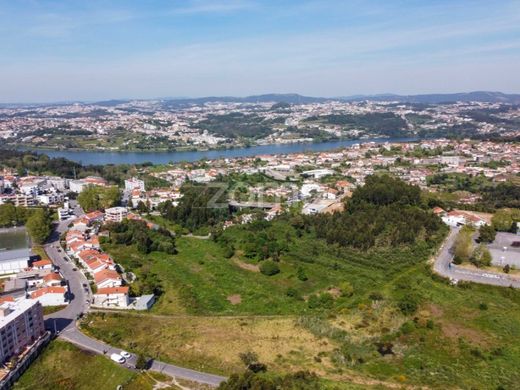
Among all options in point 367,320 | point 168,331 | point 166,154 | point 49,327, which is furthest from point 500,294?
point 166,154

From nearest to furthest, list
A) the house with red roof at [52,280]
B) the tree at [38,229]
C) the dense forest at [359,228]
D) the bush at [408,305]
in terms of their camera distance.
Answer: the bush at [408,305]
the house with red roof at [52,280]
the dense forest at [359,228]
the tree at [38,229]

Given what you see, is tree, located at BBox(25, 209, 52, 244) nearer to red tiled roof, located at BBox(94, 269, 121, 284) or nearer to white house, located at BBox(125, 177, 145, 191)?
red tiled roof, located at BBox(94, 269, 121, 284)

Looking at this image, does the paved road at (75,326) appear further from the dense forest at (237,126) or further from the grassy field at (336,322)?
the dense forest at (237,126)

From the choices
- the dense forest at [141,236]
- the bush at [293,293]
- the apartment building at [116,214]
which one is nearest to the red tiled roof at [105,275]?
the dense forest at [141,236]

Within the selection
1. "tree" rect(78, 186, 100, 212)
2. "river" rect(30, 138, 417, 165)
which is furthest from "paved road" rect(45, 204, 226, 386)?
"river" rect(30, 138, 417, 165)

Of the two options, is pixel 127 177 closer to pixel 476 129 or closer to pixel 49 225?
pixel 49 225

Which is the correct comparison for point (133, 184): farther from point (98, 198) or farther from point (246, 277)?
point (246, 277)
